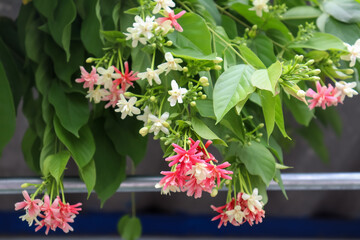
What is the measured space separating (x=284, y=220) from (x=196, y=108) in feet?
3.20

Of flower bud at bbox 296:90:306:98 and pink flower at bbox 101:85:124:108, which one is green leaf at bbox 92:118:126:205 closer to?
pink flower at bbox 101:85:124:108

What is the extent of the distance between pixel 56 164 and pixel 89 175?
4 centimetres

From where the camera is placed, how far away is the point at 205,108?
435 millimetres

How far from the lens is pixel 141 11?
46 cm

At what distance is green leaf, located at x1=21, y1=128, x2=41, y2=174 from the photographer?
1.99ft

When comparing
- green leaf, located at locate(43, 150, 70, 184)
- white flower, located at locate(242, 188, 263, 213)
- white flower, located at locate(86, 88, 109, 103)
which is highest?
white flower, located at locate(86, 88, 109, 103)

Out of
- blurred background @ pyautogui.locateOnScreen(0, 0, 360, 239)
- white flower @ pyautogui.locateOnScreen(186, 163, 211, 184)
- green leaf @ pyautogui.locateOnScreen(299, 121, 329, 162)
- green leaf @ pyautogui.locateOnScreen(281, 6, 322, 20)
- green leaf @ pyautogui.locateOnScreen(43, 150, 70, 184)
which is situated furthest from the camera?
blurred background @ pyautogui.locateOnScreen(0, 0, 360, 239)

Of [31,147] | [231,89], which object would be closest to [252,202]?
[231,89]

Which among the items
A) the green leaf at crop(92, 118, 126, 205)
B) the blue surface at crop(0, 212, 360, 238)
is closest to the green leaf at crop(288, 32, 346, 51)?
the green leaf at crop(92, 118, 126, 205)

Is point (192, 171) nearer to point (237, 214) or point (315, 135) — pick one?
point (237, 214)

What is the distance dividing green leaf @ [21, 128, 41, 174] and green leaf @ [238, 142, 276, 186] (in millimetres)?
285

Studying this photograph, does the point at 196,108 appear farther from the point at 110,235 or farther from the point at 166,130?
the point at 110,235

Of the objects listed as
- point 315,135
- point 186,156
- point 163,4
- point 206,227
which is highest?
point 163,4

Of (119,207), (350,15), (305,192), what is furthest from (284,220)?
(350,15)
